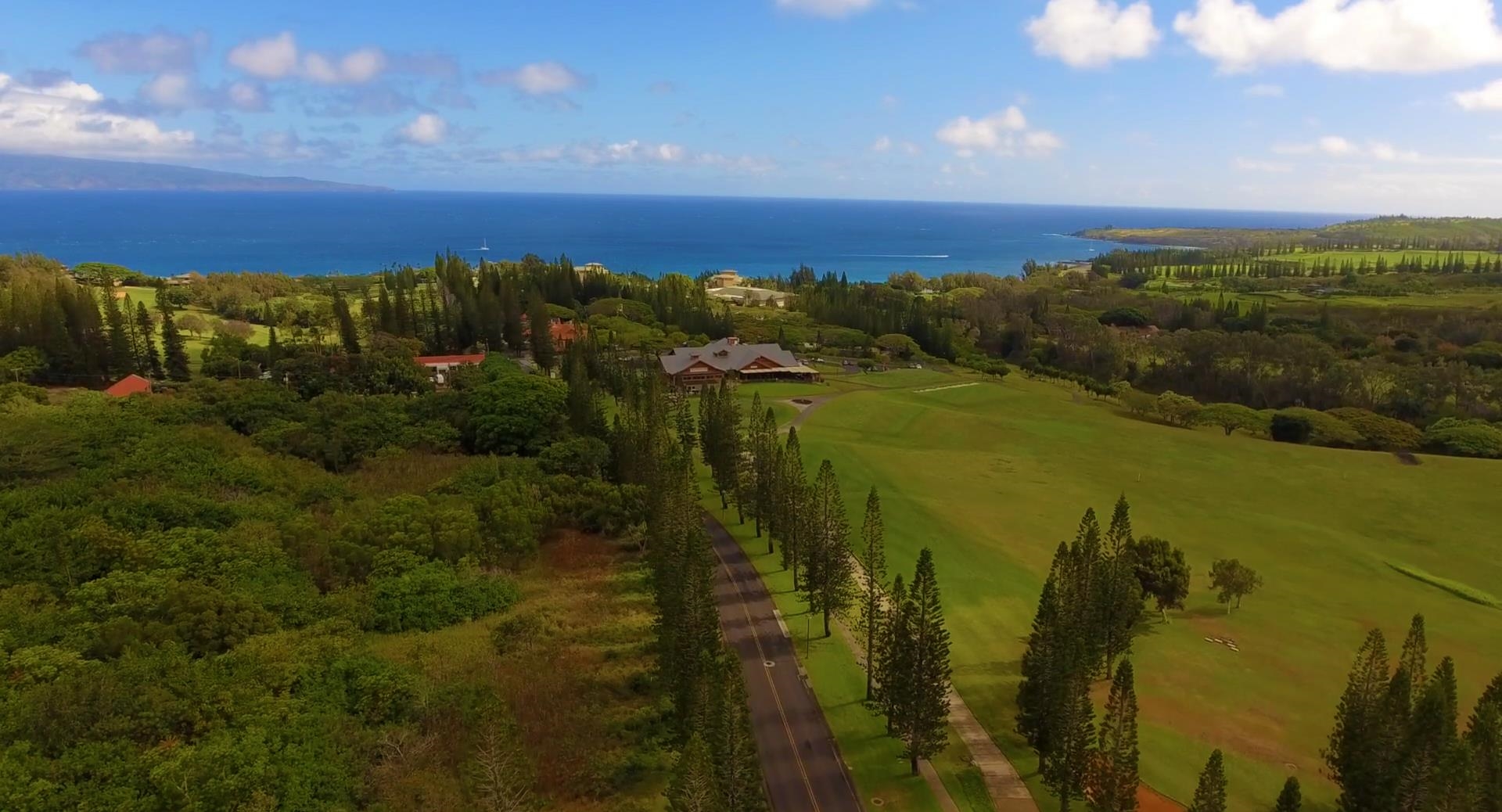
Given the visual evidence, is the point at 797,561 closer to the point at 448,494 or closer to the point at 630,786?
the point at 630,786

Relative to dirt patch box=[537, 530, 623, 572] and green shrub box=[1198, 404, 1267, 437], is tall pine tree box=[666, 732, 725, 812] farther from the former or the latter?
green shrub box=[1198, 404, 1267, 437]

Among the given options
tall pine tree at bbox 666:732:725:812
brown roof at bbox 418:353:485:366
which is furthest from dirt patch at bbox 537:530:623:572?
brown roof at bbox 418:353:485:366

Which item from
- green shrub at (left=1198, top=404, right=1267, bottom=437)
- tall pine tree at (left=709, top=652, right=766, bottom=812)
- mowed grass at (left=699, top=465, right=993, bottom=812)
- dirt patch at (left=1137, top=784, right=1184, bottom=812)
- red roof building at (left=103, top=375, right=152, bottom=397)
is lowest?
dirt patch at (left=1137, top=784, right=1184, bottom=812)

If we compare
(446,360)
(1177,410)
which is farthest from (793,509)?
(446,360)

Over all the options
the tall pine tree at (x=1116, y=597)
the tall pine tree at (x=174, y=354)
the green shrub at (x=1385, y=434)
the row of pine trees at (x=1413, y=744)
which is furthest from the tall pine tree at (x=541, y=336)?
the green shrub at (x=1385, y=434)

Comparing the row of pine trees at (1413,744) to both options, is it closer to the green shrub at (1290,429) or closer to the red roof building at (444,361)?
the green shrub at (1290,429)

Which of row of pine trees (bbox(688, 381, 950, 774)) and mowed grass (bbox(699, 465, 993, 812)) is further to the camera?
row of pine trees (bbox(688, 381, 950, 774))
